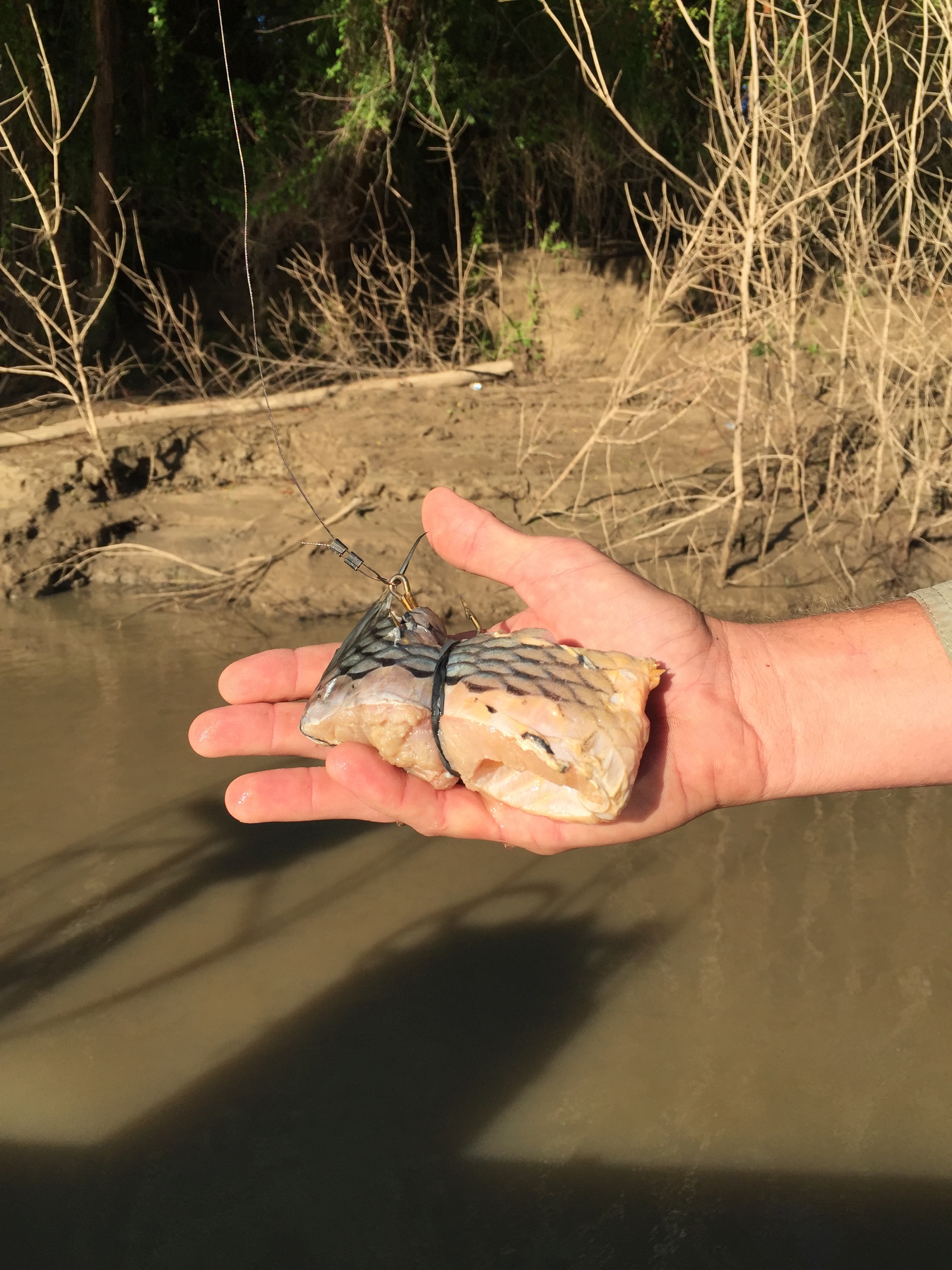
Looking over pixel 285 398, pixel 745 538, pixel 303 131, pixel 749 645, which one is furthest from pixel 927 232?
pixel 303 131

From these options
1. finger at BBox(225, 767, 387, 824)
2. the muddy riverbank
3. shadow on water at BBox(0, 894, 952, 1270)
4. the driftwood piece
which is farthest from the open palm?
the driftwood piece

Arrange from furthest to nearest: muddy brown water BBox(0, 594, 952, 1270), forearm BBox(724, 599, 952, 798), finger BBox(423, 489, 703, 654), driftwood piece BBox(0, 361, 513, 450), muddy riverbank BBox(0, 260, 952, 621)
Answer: driftwood piece BBox(0, 361, 513, 450) → muddy riverbank BBox(0, 260, 952, 621) → muddy brown water BBox(0, 594, 952, 1270) → finger BBox(423, 489, 703, 654) → forearm BBox(724, 599, 952, 798)

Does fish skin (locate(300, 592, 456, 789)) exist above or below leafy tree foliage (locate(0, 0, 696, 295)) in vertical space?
below

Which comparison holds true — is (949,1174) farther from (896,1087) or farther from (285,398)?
(285,398)

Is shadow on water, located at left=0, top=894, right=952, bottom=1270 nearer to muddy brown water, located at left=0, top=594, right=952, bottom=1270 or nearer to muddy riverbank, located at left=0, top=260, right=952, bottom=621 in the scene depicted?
muddy brown water, located at left=0, top=594, right=952, bottom=1270

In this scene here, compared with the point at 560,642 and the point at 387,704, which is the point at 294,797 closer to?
the point at 387,704

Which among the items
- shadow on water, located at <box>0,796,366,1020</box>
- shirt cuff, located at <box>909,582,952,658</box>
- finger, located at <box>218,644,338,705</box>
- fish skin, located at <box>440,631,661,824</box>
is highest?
shirt cuff, located at <box>909,582,952,658</box>

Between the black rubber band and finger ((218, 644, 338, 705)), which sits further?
finger ((218, 644, 338, 705))

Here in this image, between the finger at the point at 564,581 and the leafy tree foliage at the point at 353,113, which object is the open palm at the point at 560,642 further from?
the leafy tree foliage at the point at 353,113
